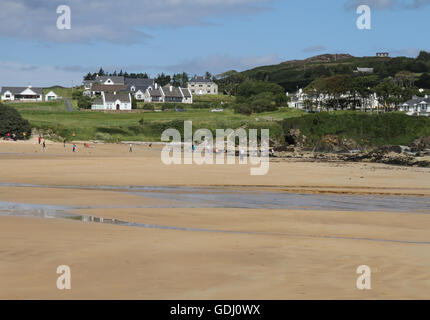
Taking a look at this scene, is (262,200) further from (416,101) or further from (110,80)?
(110,80)

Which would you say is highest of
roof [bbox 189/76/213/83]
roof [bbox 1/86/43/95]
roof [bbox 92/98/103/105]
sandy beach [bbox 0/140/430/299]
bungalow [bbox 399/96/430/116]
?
roof [bbox 189/76/213/83]

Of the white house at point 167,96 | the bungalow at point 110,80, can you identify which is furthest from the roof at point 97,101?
the bungalow at point 110,80

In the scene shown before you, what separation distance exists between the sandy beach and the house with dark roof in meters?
144

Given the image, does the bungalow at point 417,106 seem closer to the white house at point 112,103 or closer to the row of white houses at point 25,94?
the white house at point 112,103

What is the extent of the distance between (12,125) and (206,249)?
5813 cm

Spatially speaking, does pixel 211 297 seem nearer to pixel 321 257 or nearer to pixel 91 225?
pixel 321 257

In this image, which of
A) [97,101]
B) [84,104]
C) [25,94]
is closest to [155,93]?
[97,101]

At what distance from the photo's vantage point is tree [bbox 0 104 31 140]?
64.8 meters

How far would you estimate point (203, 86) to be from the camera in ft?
559

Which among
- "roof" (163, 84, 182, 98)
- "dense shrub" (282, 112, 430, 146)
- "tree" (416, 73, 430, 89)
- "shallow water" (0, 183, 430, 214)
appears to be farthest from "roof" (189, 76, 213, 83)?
"shallow water" (0, 183, 430, 214)

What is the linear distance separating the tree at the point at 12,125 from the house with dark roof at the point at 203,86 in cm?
10588

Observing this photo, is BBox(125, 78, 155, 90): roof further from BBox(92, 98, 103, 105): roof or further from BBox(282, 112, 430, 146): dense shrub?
BBox(282, 112, 430, 146): dense shrub

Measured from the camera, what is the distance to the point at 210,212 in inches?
779
